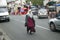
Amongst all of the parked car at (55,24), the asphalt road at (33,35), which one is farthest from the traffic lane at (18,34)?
the parked car at (55,24)

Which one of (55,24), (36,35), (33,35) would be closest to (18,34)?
(33,35)

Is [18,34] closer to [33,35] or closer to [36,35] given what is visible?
[33,35]

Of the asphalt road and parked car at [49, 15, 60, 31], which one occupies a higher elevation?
parked car at [49, 15, 60, 31]

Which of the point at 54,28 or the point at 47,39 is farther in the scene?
the point at 54,28

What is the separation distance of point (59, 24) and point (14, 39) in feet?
11.4

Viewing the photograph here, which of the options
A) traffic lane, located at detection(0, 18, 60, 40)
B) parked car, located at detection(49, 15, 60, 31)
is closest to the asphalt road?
traffic lane, located at detection(0, 18, 60, 40)

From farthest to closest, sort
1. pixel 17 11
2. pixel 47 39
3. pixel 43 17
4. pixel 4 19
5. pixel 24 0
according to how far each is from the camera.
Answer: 1. pixel 24 0
2. pixel 17 11
3. pixel 43 17
4. pixel 4 19
5. pixel 47 39

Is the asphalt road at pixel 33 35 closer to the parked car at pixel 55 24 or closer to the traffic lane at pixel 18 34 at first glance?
the traffic lane at pixel 18 34

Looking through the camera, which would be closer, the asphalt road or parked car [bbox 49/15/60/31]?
the asphalt road

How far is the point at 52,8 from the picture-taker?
3619cm

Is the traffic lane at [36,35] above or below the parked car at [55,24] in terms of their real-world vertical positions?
below

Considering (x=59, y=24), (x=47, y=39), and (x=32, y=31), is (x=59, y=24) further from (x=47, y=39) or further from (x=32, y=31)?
(x=47, y=39)

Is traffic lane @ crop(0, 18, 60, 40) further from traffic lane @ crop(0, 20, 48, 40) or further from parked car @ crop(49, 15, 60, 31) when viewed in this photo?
parked car @ crop(49, 15, 60, 31)

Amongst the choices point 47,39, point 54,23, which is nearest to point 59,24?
point 54,23
